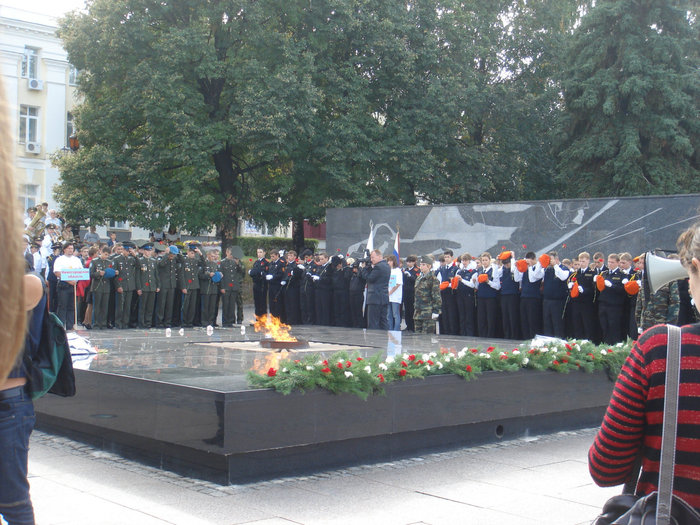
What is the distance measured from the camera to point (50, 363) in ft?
14.0

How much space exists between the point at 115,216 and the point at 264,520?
2579 cm

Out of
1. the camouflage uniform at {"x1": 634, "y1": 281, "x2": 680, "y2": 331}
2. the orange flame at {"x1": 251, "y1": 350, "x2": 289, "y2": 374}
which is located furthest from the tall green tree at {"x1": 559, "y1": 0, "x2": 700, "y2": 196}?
the orange flame at {"x1": 251, "y1": 350, "x2": 289, "y2": 374}

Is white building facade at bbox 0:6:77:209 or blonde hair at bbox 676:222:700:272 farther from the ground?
white building facade at bbox 0:6:77:209

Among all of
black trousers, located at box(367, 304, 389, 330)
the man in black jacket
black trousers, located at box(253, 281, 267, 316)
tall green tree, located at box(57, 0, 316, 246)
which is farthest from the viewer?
tall green tree, located at box(57, 0, 316, 246)

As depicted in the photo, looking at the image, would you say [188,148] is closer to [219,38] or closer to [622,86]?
[219,38]

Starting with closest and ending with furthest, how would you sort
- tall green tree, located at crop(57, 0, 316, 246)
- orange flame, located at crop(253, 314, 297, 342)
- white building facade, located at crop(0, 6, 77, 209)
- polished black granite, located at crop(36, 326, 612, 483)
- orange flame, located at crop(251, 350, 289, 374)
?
polished black granite, located at crop(36, 326, 612, 483)
orange flame, located at crop(251, 350, 289, 374)
orange flame, located at crop(253, 314, 297, 342)
tall green tree, located at crop(57, 0, 316, 246)
white building facade, located at crop(0, 6, 77, 209)

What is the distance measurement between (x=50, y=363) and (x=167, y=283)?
665 inches

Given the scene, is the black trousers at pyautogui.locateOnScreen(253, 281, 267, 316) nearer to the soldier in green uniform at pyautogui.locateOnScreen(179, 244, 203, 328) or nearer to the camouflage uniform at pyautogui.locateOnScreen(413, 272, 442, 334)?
the soldier in green uniform at pyautogui.locateOnScreen(179, 244, 203, 328)

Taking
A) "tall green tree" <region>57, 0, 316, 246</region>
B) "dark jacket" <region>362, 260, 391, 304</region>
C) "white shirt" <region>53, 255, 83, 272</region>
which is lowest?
"dark jacket" <region>362, 260, 391, 304</region>

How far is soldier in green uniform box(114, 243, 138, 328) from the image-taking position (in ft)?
65.0

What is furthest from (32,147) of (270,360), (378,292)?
(270,360)

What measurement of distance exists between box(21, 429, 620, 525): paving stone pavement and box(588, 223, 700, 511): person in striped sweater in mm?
3521

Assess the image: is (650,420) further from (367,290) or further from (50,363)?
(367,290)

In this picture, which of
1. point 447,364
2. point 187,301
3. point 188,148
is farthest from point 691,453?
point 188,148
